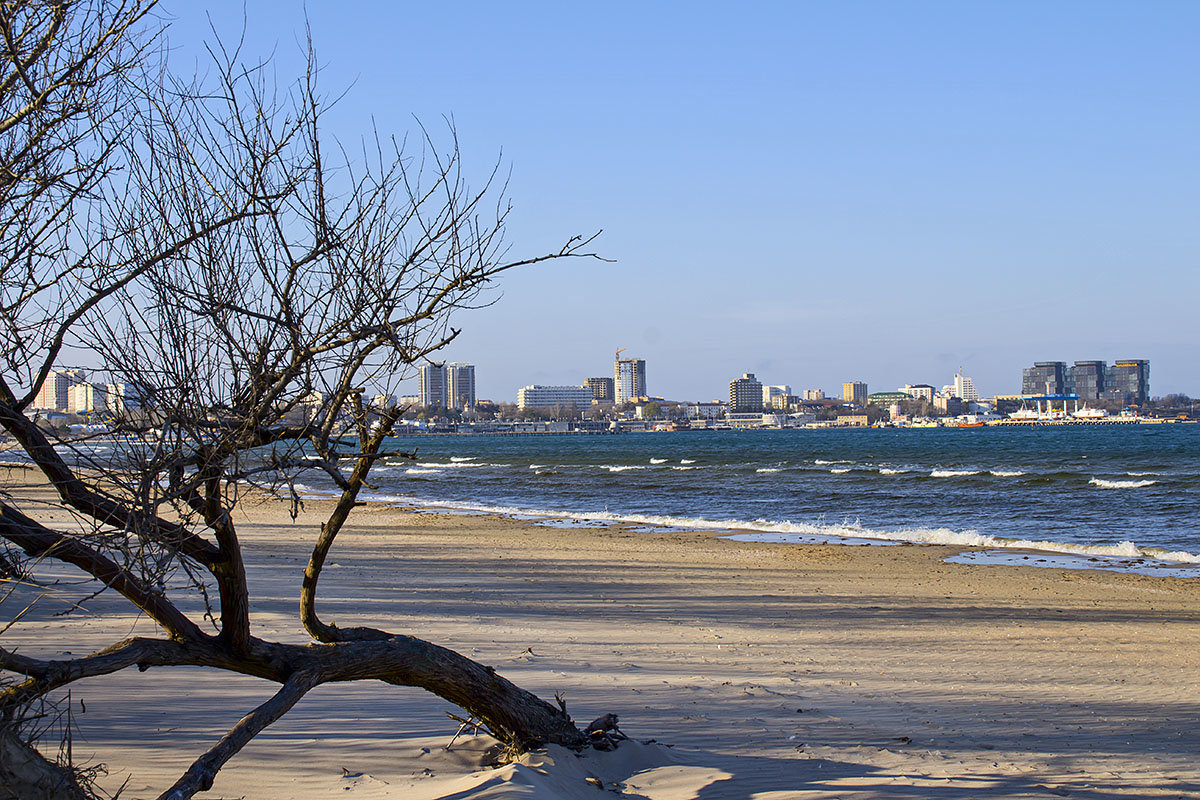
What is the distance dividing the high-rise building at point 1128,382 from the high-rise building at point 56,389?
205144 mm

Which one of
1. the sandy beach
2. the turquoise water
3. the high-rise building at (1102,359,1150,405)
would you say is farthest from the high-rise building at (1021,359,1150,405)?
the sandy beach

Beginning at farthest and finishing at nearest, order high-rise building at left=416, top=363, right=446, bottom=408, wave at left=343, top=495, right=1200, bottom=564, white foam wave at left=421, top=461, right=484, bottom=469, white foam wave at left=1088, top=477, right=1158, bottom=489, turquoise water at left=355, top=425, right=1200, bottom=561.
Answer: white foam wave at left=421, top=461, right=484, bottom=469
white foam wave at left=1088, top=477, right=1158, bottom=489
turquoise water at left=355, top=425, right=1200, bottom=561
wave at left=343, top=495, right=1200, bottom=564
high-rise building at left=416, top=363, right=446, bottom=408

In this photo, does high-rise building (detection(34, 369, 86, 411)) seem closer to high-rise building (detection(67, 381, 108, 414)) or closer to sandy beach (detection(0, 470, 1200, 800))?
high-rise building (detection(67, 381, 108, 414))

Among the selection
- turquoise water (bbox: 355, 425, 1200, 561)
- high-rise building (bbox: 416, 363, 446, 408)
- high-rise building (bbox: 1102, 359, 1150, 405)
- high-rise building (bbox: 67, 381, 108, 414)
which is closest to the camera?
high-rise building (bbox: 67, 381, 108, 414)

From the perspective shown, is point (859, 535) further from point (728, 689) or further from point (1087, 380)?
point (1087, 380)

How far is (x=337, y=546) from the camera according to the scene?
63.1 feet

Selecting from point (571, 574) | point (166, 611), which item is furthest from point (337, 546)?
point (166, 611)

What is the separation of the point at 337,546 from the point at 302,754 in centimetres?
1395

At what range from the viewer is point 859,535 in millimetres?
22234

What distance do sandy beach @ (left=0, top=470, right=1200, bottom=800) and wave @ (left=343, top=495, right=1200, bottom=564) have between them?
3566 millimetres

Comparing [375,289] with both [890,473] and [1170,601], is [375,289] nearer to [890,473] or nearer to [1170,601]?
[1170,601]

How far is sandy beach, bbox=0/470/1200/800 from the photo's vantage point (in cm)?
555

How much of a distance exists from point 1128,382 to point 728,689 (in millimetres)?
206775

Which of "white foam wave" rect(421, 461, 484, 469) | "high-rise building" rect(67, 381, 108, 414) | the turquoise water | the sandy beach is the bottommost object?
"white foam wave" rect(421, 461, 484, 469)
